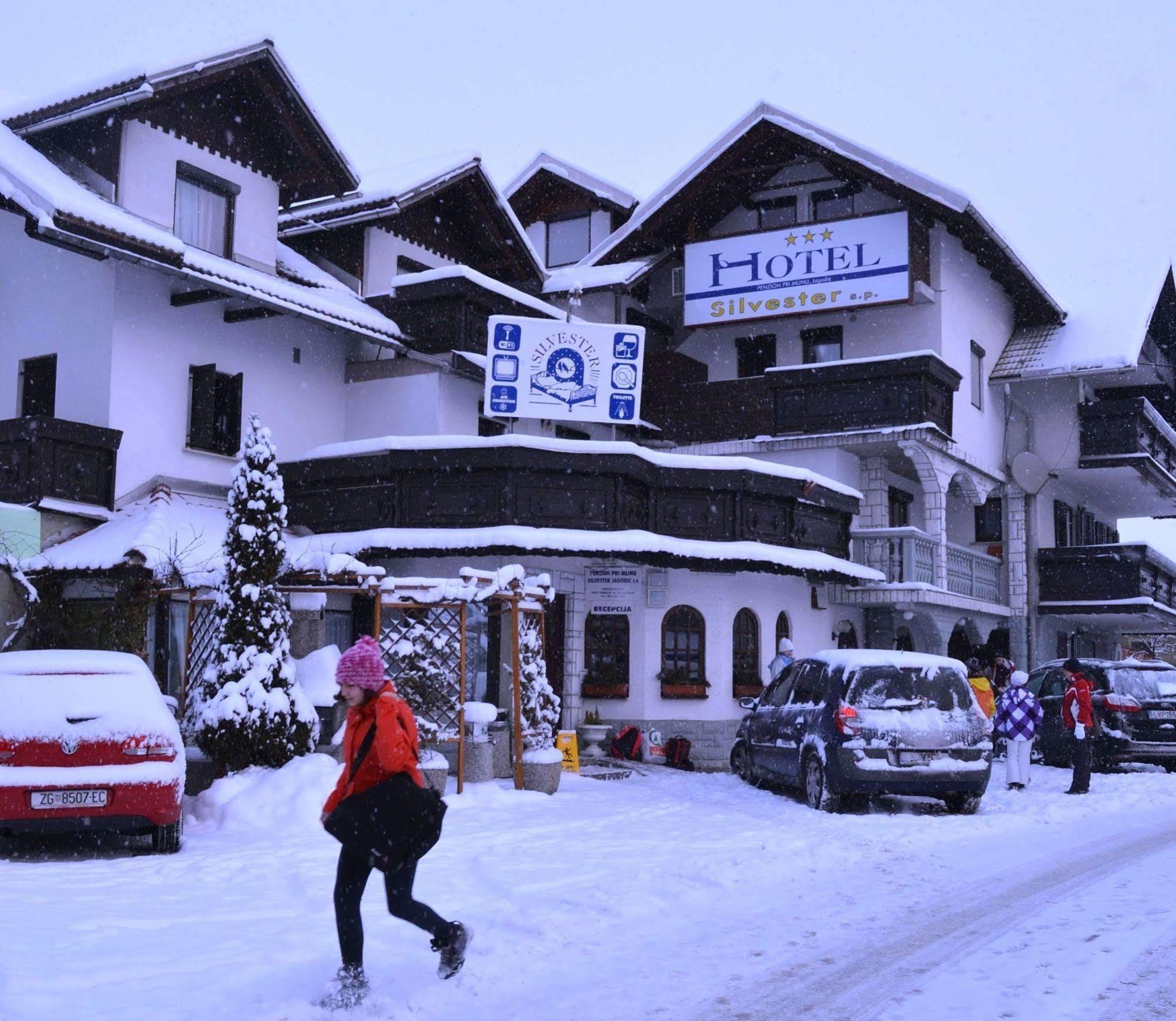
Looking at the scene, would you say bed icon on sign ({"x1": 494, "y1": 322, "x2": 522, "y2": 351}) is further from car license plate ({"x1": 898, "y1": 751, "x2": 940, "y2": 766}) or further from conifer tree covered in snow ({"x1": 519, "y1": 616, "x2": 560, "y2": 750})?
car license plate ({"x1": 898, "y1": 751, "x2": 940, "y2": 766})

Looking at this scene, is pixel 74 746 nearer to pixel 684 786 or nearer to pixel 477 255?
pixel 684 786

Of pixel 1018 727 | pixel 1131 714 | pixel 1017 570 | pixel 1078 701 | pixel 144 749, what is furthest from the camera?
pixel 1017 570

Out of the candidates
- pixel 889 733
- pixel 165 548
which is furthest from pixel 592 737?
pixel 889 733

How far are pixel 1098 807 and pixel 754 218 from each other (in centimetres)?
1750

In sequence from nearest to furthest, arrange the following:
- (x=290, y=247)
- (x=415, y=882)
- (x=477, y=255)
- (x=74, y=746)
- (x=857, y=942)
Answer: (x=857, y=942), (x=415, y=882), (x=74, y=746), (x=290, y=247), (x=477, y=255)

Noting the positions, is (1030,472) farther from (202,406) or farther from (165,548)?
(165,548)

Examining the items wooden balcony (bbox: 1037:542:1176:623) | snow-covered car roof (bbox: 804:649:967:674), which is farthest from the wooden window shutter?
wooden balcony (bbox: 1037:542:1176:623)

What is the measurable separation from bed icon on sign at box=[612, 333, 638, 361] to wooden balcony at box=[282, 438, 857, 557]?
214cm

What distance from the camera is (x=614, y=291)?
2833 cm

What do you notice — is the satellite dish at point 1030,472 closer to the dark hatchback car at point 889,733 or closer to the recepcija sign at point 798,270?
the recepcija sign at point 798,270

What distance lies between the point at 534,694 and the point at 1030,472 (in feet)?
60.8

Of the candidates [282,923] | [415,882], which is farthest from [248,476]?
[282,923]

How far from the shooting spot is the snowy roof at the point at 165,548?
14695 mm

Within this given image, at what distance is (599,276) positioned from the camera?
2862cm
